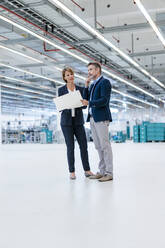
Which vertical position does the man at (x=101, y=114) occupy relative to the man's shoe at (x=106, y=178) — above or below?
above

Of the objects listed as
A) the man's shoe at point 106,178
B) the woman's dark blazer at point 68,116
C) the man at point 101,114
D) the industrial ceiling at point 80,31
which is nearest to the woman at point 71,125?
the woman's dark blazer at point 68,116

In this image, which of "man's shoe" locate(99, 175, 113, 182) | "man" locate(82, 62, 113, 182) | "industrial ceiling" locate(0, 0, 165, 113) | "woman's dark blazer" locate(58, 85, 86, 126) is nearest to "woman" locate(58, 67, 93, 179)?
"woman's dark blazer" locate(58, 85, 86, 126)

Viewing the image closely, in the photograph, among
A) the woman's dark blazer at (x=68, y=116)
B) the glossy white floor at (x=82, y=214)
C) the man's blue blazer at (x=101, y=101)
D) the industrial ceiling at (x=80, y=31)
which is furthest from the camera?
the industrial ceiling at (x=80, y=31)

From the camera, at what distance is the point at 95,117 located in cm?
348

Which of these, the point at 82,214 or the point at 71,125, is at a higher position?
the point at 71,125

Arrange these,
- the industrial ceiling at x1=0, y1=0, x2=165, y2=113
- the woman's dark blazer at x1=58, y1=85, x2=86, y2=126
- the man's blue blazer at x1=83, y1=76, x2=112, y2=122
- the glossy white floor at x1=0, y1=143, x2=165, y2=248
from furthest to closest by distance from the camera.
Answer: the industrial ceiling at x1=0, y1=0, x2=165, y2=113, the woman's dark blazer at x1=58, y1=85, x2=86, y2=126, the man's blue blazer at x1=83, y1=76, x2=112, y2=122, the glossy white floor at x1=0, y1=143, x2=165, y2=248

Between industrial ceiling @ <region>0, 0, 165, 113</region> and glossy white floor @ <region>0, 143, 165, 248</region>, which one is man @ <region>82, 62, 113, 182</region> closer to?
glossy white floor @ <region>0, 143, 165, 248</region>

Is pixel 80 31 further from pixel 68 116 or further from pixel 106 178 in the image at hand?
pixel 106 178

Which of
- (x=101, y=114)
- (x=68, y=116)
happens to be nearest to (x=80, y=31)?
(x=68, y=116)

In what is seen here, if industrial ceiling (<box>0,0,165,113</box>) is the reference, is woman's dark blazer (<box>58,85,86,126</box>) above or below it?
below

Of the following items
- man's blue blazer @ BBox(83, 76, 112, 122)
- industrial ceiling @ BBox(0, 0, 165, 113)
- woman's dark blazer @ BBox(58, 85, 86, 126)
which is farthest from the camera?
industrial ceiling @ BBox(0, 0, 165, 113)

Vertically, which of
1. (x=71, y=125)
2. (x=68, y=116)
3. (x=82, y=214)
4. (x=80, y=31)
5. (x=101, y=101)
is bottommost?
(x=82, y=214)

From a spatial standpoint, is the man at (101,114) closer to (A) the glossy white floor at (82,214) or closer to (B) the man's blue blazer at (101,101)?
(B) the man's blue blazer at (101,101)

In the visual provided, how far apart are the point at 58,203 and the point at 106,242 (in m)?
0.92
